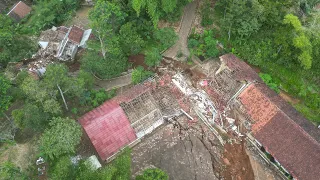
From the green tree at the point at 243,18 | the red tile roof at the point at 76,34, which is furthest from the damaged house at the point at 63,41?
the green tree at the point at 243,18

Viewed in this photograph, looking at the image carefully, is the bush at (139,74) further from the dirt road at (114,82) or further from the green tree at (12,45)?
the green tree at (12,45)

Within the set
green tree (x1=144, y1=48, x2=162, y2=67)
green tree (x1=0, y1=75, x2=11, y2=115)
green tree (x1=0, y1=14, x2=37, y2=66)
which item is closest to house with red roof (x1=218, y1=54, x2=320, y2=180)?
green tree (x1=144, y1=48, x2=162, y2=67)

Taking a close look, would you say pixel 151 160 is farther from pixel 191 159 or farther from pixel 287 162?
pixel 287 162

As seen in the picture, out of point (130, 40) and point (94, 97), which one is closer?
point (94, 97)

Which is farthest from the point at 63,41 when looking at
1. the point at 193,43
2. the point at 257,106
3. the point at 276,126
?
the point at 276,126

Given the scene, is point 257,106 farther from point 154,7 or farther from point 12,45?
point 12,45

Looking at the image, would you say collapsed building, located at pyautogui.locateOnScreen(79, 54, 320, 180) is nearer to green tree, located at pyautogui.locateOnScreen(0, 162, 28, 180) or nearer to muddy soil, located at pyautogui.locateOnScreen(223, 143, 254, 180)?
muddy soil, located at pyautogui.locateOnScreen(223, 143, 254, 180)

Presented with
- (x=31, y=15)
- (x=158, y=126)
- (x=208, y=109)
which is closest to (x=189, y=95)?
(x=208, y=109)
